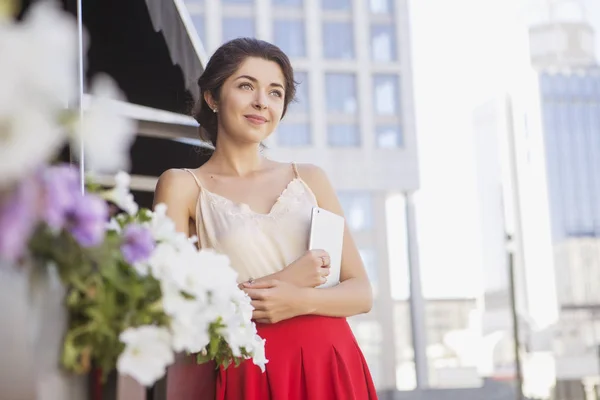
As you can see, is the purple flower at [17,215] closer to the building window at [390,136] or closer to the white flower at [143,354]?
the white flower at [143,354]

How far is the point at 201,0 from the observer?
97.6 ft

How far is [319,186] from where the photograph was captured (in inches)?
71.0

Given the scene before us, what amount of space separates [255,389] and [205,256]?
802 millimetres

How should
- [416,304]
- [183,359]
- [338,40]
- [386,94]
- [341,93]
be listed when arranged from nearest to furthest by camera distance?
[183,359], [416,304], [386,94], [338,40], [341,93]

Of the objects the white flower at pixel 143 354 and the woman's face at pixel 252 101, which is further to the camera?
the woman's face at pixel 252 101

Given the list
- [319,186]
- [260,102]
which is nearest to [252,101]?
[260,102]

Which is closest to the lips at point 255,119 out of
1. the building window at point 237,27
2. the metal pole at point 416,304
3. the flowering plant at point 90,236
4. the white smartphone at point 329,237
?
the white smartphone at point 329,237

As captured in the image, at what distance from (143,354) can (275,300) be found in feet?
2.63

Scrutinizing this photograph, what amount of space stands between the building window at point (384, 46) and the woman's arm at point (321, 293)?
30.6 metres

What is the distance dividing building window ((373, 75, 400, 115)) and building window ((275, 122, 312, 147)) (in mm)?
2915

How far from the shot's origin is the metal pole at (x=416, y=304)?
93.9 ft

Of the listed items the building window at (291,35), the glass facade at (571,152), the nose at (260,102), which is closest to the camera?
the nose at (260,102)

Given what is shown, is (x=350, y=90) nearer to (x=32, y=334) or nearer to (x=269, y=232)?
(x=269, y=232)

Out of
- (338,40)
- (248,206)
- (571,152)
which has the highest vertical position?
(338,40)
